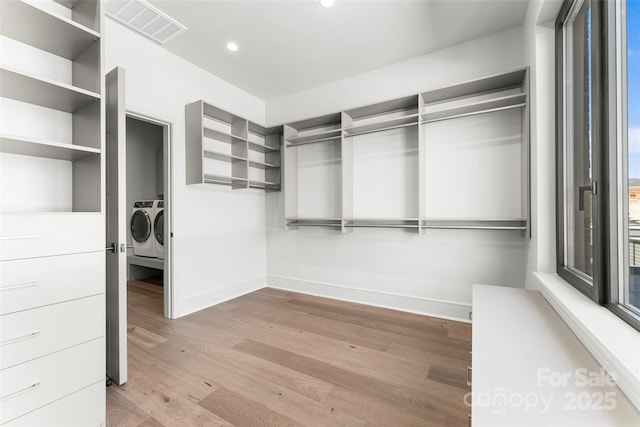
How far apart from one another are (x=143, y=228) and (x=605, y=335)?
5.04m

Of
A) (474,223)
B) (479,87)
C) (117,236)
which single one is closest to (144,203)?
(117,236)

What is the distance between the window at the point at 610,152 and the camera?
3.49 feet

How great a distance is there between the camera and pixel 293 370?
6.17ft

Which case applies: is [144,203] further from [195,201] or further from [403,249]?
[403,249]

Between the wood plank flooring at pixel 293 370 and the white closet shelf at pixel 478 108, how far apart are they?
6.64 feet

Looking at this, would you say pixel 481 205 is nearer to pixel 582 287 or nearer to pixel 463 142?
pixel 463 142

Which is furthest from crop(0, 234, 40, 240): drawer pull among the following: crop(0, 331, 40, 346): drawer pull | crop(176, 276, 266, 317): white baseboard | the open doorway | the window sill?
the open doorway

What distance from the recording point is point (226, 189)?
Result: 11.1 feet

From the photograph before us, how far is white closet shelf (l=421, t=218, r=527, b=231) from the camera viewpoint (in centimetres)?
242

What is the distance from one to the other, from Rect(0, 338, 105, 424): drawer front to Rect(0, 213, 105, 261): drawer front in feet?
1.62

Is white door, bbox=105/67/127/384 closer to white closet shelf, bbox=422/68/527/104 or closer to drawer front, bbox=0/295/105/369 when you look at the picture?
drawer front, bbox=0/295/105/369

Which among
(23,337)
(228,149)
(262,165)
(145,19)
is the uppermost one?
(145,19)

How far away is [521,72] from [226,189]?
3217mm

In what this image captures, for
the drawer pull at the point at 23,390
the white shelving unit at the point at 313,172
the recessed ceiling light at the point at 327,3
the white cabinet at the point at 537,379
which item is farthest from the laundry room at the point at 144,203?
the white cabinet at the point at 537,379
